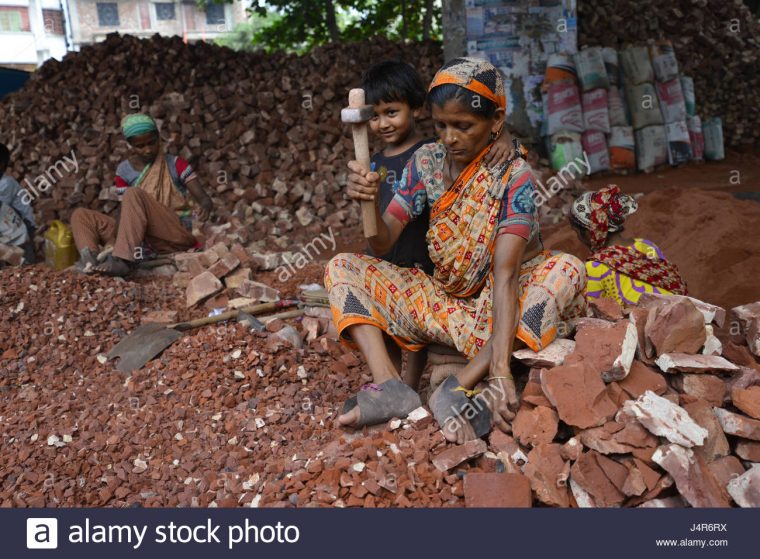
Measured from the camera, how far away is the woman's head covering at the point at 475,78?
7.29 ft

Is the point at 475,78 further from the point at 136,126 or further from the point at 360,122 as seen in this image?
the point at 136,126

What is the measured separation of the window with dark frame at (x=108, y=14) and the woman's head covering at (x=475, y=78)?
2253 centimetres

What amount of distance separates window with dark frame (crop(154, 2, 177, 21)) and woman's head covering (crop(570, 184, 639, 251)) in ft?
73.1

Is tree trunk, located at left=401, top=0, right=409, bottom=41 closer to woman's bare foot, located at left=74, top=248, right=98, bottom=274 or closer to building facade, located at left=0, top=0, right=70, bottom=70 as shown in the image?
woman's bare foot, located at left=74, top=248, right=98, bottom=274

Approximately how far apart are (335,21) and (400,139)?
7033 mm

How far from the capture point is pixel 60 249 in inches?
201

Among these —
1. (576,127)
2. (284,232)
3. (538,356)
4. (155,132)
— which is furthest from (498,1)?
(538,356)

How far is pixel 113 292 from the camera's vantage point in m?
4.34

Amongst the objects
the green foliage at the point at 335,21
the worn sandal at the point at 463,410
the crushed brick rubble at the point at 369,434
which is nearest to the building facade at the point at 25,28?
the green foliage at the point at 335,21

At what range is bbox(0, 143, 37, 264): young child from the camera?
17.5 feet

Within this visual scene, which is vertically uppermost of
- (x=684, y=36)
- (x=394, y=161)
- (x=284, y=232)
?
(x=684, y=36)

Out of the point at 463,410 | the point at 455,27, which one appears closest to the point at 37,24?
the point at 455,27

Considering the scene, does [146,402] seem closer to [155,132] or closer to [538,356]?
[538,356]

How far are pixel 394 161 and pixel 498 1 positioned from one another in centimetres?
450
